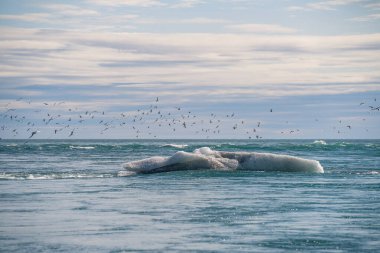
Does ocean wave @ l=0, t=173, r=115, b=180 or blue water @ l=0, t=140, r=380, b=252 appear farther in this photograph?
ocean wave @ l=0, t=173, r=115, b=180

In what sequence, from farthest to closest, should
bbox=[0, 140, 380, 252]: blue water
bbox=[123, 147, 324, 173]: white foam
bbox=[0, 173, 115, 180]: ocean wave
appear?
bbox=[123, 147, 324, 173]: white foam
bbox=[0, 173, 115, 180]: ocean wave
bbox=[0, 140, 380, 252]: blue water

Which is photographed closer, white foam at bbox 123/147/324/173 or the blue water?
the blue water

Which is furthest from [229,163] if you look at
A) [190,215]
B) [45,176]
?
[190,215]

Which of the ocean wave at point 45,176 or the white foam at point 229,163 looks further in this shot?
the white foam at point 229,163

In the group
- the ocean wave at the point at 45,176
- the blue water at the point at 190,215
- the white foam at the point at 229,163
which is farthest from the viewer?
the white foam at the point at 229,163

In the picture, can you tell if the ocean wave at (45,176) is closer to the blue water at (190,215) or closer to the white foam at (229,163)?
the blue water at (190,215)

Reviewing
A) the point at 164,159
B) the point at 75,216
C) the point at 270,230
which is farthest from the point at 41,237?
the point at 164,159

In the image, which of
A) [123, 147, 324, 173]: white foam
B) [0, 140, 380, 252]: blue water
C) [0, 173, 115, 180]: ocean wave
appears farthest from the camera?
[123, 147, 324, 173]: white foam

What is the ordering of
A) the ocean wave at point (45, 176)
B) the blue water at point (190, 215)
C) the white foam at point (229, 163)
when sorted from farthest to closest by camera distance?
the white foam at point (229, 163)
the ocean wave at point (45, 176)
the blue water at point (190, 215)

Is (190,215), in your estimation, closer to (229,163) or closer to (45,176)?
(45,176)

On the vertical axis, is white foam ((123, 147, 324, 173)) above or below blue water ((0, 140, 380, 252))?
below

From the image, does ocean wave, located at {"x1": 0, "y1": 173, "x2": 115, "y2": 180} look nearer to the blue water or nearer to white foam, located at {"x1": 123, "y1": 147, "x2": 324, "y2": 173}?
the blue water

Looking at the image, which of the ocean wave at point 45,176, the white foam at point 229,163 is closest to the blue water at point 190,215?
the ocean wave at point 45,176

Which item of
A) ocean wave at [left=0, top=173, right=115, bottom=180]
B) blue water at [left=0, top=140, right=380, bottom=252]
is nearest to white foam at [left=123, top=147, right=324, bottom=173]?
ocean wave at [left=0, top=173, right=115, bottom=180]
